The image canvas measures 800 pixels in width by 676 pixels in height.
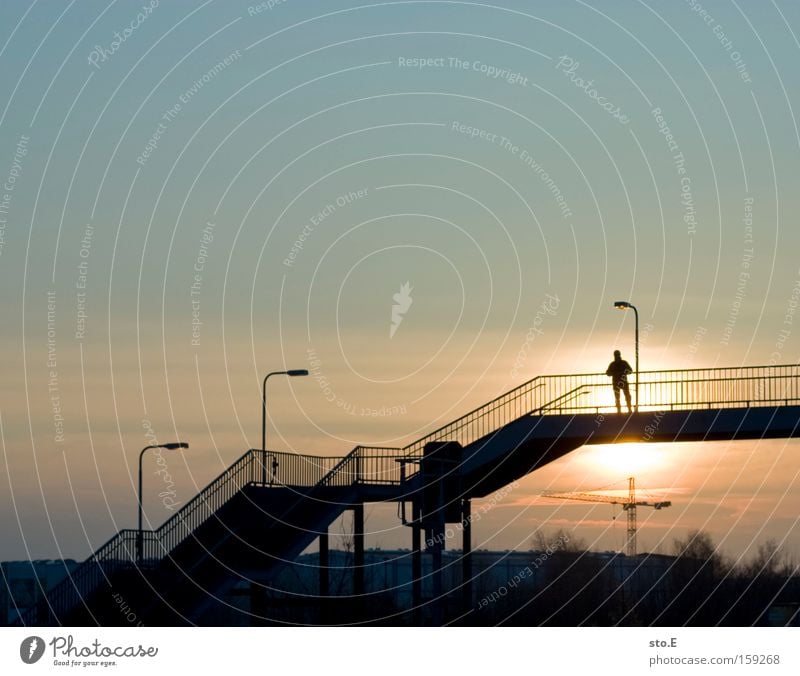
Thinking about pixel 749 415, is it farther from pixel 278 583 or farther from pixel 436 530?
pixel 278 583

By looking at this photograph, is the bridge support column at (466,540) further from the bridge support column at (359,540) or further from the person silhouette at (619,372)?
the person silhouette at (619,372)

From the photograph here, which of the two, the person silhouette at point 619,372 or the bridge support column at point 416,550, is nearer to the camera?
the person silhouette at point 619,372

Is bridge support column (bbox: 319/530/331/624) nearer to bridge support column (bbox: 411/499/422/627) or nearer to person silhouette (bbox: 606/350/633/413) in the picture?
bridge support column (bbox: 411/499/422/627)

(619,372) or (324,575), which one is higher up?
(619,372)

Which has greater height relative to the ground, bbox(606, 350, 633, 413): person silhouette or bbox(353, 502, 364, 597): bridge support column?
bbox(606, 350, 633, 413): person silhouette

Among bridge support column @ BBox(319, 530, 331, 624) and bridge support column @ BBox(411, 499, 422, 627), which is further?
bridge support column @ BBox(319, 530, 331, 624)

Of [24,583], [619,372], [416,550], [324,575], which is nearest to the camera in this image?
[619,372]

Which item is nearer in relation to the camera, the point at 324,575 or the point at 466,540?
the point at 466,540

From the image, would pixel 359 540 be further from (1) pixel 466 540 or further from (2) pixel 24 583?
(2) pixel 24 583

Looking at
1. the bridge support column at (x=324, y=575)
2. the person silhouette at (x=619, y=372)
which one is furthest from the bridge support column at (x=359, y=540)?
the person silhouette at (x=619, y=372)

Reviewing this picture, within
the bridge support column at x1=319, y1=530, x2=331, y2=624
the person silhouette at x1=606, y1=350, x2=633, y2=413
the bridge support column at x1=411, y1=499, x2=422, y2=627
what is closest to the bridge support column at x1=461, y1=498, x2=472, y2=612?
the bridge support column at x1=411, y1=499, x2=422, y2=627

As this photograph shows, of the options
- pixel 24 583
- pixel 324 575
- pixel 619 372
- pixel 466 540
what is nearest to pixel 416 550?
pixel 466 540
